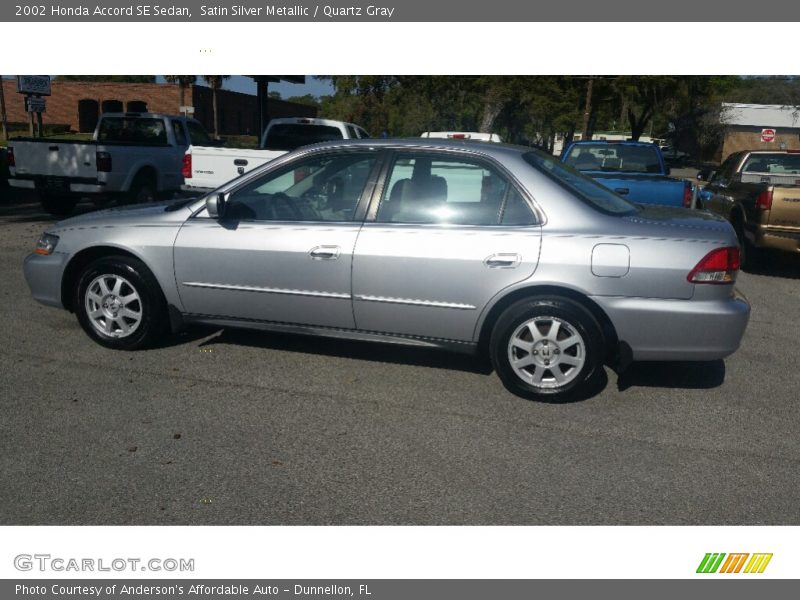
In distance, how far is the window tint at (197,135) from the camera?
1502cm

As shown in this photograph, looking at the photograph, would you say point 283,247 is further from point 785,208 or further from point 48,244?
point 785,208

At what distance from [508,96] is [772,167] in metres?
19.4

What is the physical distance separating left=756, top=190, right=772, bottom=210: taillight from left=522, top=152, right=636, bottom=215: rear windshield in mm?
5243

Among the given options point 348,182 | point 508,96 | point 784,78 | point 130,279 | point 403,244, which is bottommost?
point 130,279

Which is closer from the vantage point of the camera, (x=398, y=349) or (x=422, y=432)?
(x=422, y=432)

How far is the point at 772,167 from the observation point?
11805 millimetres

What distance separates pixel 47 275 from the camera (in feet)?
19.1

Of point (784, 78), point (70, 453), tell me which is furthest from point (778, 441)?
point (784, 78)

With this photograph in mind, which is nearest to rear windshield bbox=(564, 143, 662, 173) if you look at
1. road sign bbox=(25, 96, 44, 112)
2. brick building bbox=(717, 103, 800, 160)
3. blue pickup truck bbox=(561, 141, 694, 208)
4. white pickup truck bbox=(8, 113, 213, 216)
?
blue pickup truck bbox=(561, 141, 694, 208)

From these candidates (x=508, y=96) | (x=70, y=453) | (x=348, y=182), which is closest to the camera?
(x=70, y=453)

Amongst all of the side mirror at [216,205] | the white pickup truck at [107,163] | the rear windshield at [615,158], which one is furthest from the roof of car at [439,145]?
the white pickup truck at [107,163]

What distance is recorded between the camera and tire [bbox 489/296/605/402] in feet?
15.5

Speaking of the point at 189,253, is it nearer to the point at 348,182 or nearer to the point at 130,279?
the point at 130,279

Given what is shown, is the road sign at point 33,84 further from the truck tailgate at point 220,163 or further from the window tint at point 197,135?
the truck tailgate at point 220,163
